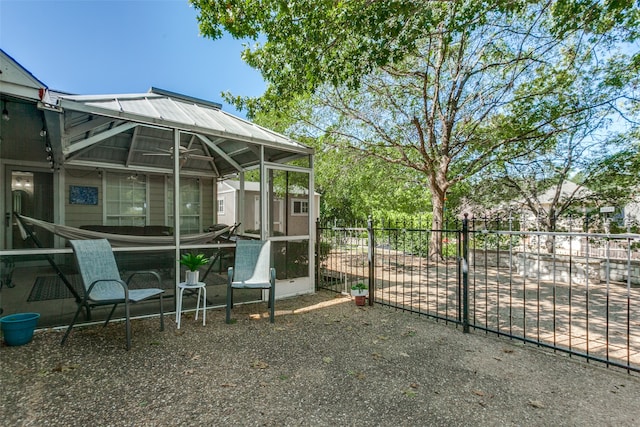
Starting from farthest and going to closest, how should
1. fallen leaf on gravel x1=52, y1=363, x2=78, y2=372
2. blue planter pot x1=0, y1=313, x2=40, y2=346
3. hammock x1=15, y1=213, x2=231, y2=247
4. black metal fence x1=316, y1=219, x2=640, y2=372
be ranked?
hammock x1=15, y1=213, x2=231, y2=247 → black metal fence x1=316, y1=219, x2=640, y2=372 → blue planter pot x1=0, y1=313, x2=40, y2=346 → fallen leaf on gravel x1=52, y1=363, x2=78, y2=372

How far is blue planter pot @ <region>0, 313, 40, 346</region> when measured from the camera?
3061 mm

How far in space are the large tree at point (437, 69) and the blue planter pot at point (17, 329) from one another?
14.8 ft

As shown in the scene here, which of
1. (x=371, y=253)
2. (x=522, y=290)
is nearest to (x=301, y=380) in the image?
(x=371, y=253)

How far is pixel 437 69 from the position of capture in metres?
7.62

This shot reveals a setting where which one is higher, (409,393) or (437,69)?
(437,69)

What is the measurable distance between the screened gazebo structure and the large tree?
4.86ft

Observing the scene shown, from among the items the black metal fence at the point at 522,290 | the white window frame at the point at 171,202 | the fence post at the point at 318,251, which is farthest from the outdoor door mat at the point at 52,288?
the white window frame at the point at 171,202

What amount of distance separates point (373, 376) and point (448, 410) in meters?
Result: 0.66

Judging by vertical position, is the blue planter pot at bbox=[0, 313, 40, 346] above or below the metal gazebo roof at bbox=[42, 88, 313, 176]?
below

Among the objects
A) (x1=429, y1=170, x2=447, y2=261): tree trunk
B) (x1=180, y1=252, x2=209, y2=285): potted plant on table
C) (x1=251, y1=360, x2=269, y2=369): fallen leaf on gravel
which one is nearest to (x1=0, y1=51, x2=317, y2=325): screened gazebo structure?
(x1=180, y1=252, x2=209, y2=285): potted plant on table

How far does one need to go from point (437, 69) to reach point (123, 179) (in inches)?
331

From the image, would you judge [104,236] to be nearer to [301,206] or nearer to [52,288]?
A: [52,288]

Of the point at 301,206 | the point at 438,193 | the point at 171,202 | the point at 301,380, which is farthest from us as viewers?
the point at 438,193

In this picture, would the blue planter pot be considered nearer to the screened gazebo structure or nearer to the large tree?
the screened gazebo structure
